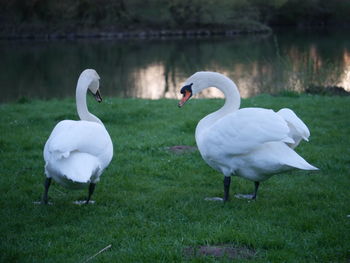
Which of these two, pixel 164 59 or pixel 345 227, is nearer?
pixel 345 227

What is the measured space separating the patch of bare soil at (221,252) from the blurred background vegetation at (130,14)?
49.8 m

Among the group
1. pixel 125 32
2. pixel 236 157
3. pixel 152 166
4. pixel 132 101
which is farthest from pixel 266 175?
pixel 125 32

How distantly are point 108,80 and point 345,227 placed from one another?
1748 centimetres

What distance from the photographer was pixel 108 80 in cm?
2139

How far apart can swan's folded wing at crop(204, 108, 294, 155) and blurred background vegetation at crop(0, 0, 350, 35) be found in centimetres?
4861

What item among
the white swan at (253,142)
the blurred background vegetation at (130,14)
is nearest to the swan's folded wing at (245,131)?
the white swan at (253,142)

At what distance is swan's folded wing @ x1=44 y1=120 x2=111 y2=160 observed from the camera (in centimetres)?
478

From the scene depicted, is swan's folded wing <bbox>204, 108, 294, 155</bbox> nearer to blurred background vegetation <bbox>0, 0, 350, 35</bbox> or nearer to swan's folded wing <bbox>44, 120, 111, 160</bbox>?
swan's folded wing <bbox>44, 120, 111, 160</bbox>

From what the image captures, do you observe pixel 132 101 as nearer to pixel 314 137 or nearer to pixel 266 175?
pixel 314 137

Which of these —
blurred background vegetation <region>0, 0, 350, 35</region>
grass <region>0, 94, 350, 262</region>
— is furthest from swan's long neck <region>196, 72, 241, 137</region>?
blurred background vegetation <region>0, 0, 350, 35</region>

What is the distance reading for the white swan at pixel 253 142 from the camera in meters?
5.08

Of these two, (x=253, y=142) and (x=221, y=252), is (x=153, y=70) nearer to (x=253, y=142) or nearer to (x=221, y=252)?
(x=253, y=142)

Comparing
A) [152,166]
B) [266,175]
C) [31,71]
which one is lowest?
[31,71]

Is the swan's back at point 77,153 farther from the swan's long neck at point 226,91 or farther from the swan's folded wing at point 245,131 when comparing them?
the swan's long neck at point 226,91
